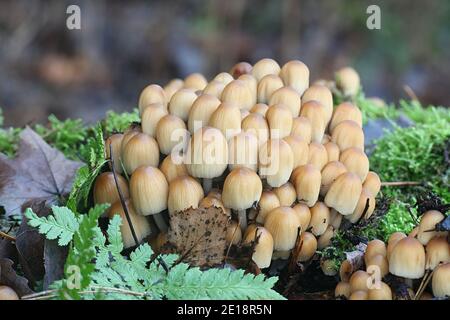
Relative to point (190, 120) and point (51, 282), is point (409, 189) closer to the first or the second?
point (190, 120)

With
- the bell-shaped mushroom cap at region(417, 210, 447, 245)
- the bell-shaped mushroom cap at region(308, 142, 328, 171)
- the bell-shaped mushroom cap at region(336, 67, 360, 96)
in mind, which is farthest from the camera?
the bell-shaped mushroom cap at region(336, 67, 360, 96)

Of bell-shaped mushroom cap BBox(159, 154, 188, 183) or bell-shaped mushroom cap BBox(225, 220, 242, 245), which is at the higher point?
bell-shaped mushroom cap BBox(159, 154, 188, 183)

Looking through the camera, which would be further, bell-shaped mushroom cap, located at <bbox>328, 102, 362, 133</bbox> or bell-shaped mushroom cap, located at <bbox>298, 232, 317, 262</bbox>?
bell-shaped mushroom cap, located at <bbox>328, 102, 362, 133</bbox>

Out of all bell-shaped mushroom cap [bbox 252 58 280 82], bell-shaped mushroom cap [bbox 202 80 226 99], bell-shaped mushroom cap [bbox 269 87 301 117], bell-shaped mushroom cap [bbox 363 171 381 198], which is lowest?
bell-shaped mushroom cap [bbox 363 171 381 198]

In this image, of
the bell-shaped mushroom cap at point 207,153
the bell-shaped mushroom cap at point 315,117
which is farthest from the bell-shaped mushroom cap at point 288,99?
the bell-shaped mushroom cap at point 207,153

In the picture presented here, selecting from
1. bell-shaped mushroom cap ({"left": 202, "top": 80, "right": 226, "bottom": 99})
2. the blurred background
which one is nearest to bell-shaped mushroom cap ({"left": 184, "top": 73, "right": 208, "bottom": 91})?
bell-shaped mushroom cap ({"left": 202, "top": 80, "right": 226, "bottom": 99})

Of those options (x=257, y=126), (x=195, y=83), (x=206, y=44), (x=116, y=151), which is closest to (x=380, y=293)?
(x=257, y=126)

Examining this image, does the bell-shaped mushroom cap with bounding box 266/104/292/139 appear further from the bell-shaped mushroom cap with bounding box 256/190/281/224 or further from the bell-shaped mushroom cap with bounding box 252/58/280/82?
the bell-shaped mushroom cap with bounding box 252/58/280/82

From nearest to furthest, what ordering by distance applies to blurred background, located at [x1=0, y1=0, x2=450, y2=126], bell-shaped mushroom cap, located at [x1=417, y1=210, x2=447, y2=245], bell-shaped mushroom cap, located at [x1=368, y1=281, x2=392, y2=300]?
1. bell-shaped mushroom cap, located at [x1=368, y1=281, x2=392, y2=300]
2. bell-shaped mushroom cap, located at [x1=417, y1=210, x2=447, y2=245]
3. blurred background, located at [x1=0, y1=0, x2=450, y2=126]
